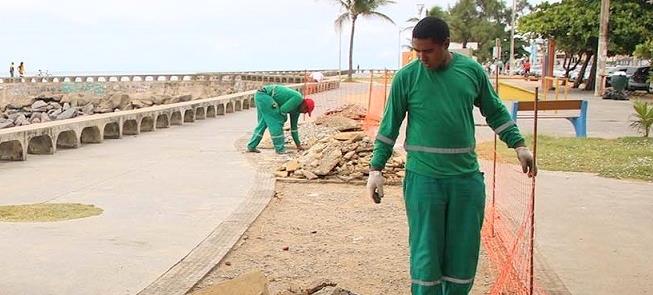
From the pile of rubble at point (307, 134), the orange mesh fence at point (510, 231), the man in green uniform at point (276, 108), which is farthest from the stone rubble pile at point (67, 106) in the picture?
the orange mesh fence at point (510, 231)

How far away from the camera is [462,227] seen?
3.68 metres

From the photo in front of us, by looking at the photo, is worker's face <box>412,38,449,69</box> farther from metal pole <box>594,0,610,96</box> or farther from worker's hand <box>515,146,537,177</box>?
metal pole <box>594,0,610,96</box>

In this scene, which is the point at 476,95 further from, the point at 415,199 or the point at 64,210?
the point at 64,210

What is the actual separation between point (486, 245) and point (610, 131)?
457 inches

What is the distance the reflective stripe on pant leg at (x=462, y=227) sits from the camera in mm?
3660

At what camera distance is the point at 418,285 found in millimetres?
3746

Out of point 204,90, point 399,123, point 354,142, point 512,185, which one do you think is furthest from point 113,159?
point 204,90

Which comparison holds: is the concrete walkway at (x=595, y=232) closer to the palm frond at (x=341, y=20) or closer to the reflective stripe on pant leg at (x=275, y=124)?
the reflective stripe on pant leg at (x=275, y=124)

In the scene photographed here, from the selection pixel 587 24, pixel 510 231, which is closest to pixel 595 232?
pixel 510 231

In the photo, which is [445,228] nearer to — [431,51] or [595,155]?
[431,51]

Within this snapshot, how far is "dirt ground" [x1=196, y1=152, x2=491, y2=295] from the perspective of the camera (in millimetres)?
5379

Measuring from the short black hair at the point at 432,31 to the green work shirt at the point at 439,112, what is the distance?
179mm

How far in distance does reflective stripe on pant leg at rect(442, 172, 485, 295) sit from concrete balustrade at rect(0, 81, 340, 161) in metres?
9.24

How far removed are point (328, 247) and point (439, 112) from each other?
3.02 meters
